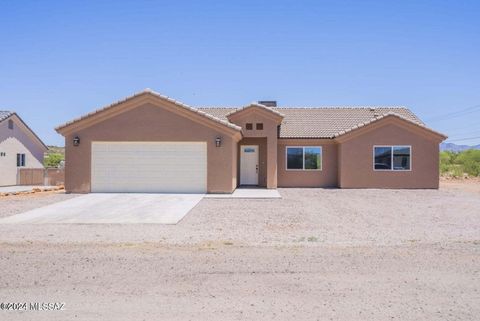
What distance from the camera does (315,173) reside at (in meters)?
22.2

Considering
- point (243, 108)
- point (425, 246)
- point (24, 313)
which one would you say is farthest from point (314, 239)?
point (243, 108)

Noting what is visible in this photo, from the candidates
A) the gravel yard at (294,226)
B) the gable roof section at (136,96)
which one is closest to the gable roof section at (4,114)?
Result: the gable roof section at (136,96)

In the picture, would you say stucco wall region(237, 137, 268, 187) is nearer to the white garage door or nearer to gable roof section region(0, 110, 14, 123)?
the white garage door

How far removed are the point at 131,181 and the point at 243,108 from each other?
6907 millimetres

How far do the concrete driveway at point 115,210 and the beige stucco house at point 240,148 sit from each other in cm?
167

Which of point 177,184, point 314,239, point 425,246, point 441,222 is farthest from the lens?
point 177,184

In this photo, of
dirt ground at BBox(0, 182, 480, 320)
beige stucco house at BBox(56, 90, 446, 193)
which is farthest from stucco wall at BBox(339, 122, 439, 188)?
dirt ground at BBox(0, 182, 480, 320)

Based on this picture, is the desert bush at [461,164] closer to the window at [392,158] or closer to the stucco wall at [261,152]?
the window at [392,158]

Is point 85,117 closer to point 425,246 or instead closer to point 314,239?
point 314,239

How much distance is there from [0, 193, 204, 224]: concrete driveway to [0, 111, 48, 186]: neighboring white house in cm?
1320

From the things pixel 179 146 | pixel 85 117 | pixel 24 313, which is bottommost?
pixel 24 313

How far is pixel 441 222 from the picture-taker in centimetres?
1061

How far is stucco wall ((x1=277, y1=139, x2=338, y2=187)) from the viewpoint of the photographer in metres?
22.2

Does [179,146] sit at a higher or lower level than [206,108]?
lower
